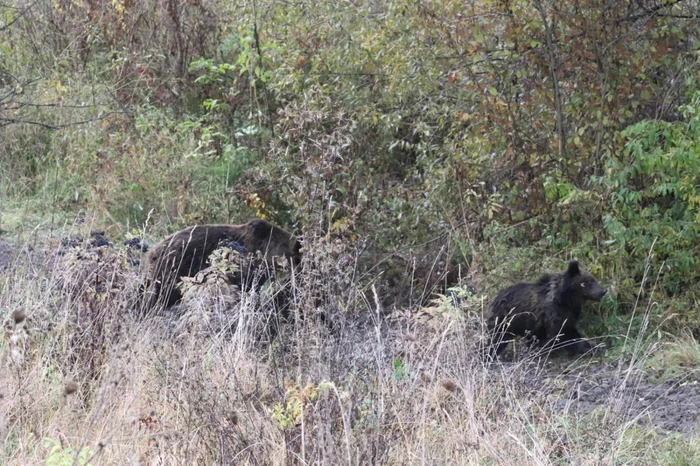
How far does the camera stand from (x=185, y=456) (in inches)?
196

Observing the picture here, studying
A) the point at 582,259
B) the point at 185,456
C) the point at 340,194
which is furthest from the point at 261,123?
the point at 185,456

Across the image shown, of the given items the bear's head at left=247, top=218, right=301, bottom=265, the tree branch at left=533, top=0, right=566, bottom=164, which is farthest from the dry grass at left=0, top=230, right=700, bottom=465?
the tree branch at left=533, top=0, right=566, bottom=164

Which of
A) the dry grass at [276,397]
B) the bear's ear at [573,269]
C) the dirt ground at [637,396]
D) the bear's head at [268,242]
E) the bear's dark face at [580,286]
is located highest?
the bear's head at [268,242]

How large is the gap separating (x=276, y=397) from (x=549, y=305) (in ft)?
13.6

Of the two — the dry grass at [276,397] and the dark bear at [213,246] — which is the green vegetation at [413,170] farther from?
the dark bear at [213,246]

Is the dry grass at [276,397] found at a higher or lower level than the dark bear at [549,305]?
higher

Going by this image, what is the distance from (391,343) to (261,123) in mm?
8030

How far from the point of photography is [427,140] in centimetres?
1148

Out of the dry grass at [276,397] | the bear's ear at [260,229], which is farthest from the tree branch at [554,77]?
the dry grass at [276,397]

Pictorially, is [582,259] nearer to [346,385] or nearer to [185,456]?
[346,385]

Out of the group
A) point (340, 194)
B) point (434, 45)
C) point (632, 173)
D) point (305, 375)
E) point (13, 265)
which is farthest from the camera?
point (340, 194)

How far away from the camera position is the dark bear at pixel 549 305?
8789mm

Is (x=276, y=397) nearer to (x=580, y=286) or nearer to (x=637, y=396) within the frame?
(x=637, y=396)

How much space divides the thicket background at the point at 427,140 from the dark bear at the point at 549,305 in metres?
0.41
